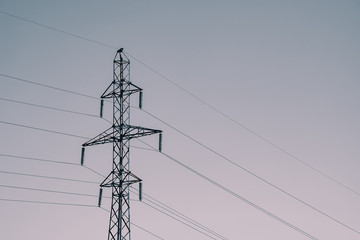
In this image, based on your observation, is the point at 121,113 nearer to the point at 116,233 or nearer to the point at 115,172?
the point at 115,172

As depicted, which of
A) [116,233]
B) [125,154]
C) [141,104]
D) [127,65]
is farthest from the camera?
[127,65]

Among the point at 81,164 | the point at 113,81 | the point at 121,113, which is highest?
the point at 113,81

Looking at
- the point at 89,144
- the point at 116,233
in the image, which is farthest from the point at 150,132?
the point at 116,233

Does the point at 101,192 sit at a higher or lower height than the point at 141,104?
lower

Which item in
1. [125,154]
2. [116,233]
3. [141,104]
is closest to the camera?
[116,233]

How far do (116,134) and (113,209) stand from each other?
4.40 meters

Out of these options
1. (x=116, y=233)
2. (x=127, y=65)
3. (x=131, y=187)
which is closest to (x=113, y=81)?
(x=127, y=65)

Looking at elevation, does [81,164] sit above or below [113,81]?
below

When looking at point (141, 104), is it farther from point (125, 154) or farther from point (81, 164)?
point (81, 164)

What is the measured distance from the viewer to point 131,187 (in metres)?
23.0

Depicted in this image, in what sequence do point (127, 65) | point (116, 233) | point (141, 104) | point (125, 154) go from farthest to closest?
point (127, 65)
point (141, 104)
point (125, 154)
point (116, 233)

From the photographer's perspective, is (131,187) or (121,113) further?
(121,113)

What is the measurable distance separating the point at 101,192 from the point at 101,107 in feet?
18.3

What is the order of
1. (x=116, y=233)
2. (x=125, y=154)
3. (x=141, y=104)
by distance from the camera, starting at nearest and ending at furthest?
(x=116, y=233) < (x=125, y=154) < (x=141, y=104)
